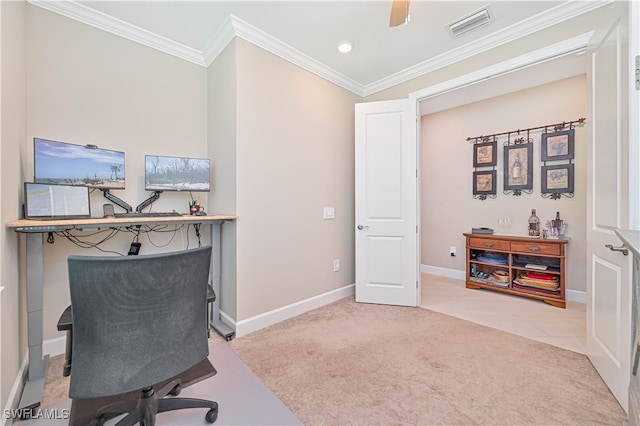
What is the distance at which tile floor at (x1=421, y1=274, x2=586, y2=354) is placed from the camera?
235 centimetres

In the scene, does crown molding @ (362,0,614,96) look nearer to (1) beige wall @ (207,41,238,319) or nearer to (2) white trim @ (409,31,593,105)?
(2) white trim @ (409,31,593,105)

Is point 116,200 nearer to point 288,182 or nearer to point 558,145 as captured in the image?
point 288,182

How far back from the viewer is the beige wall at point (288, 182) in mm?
2453

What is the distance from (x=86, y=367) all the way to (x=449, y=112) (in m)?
5.01

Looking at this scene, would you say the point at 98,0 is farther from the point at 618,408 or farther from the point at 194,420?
the point at 618,408

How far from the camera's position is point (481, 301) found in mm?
3238

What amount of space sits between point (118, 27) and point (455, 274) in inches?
200

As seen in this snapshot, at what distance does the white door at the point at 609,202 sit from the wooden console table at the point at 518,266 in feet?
4.33

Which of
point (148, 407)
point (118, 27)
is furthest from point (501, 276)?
point (118, 27)

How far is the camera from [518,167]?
366cm

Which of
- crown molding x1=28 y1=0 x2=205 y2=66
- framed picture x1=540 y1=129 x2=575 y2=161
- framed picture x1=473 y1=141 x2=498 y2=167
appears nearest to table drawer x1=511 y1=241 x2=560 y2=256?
framed picture x1=540 y1=129 x2=575 y2=161

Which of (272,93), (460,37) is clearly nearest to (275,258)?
(272,93)

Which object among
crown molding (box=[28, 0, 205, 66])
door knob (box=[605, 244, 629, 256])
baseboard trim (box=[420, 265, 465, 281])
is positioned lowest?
baseboard trim (box=[420, 265, 465, 281])

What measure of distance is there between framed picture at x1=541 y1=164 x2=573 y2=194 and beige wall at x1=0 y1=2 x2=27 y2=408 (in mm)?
4990
